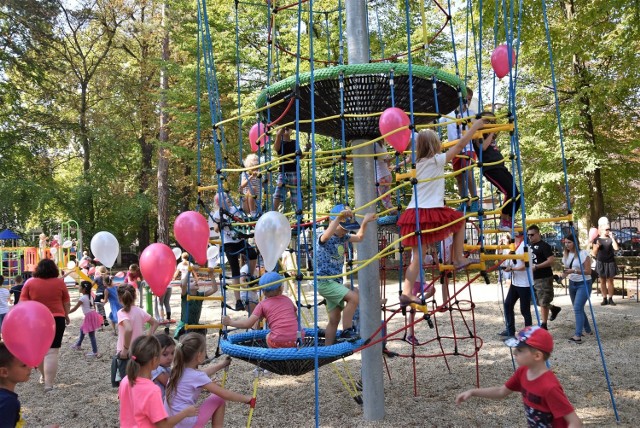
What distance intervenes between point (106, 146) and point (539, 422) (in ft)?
90.2

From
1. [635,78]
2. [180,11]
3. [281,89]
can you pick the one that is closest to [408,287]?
[281,89]

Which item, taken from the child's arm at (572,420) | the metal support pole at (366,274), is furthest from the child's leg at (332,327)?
the child's arm at (572,420)

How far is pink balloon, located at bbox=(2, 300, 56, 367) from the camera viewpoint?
11.3ft

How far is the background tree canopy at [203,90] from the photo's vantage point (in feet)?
43.9

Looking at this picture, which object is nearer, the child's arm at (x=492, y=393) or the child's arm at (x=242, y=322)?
the child's arm at (x=492, y=393)

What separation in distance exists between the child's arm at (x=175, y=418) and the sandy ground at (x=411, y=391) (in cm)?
201

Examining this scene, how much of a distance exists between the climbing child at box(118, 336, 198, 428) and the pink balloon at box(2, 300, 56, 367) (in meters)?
0.60

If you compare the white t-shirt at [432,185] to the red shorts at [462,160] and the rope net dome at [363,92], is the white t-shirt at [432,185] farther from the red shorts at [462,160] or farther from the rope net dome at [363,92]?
the red shorts at [462,160]

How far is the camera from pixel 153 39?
27109mm

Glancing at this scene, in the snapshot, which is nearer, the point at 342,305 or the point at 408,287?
the point at 408,287

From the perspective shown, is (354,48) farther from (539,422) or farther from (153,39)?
(153,39)

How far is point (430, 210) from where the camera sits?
4355 mm

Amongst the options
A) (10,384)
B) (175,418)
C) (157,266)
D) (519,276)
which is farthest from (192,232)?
(519,276)

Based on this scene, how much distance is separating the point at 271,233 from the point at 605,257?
10144 millimetres
